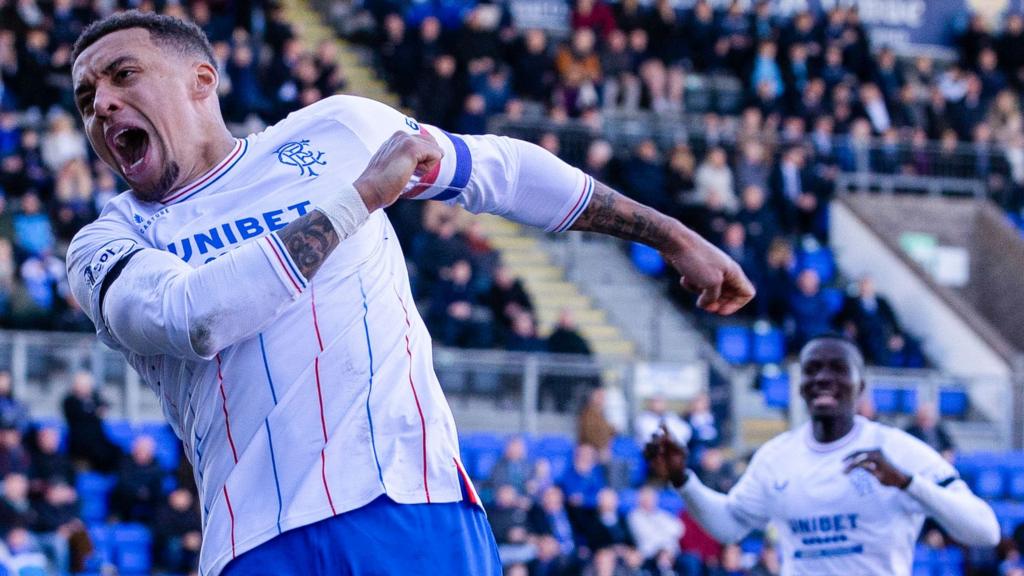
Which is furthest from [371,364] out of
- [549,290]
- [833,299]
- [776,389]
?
[833,299]

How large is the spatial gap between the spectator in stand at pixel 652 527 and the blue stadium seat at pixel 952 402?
4170mm

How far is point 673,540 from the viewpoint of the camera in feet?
47.9

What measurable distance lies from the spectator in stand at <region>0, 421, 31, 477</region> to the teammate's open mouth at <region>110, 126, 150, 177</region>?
9428mm

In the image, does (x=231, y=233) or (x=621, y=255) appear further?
(x=621, y=255)

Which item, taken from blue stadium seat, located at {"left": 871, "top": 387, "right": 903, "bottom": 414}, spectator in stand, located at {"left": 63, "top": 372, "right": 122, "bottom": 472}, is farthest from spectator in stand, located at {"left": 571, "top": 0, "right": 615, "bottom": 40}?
spectator in stand, located at {"left": 63, "top": 372, "right": 122, "bottom": 472}

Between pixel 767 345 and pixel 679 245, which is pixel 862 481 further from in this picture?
pixel 767 345

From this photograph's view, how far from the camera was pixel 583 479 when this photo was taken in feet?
48.9

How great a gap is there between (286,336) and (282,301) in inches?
8.1

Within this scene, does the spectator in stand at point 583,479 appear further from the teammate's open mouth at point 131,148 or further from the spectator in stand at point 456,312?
the teammate's open mouth at point 131,148

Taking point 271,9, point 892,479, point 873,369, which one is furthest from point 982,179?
point 892,479

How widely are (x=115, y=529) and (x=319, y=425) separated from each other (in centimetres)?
970

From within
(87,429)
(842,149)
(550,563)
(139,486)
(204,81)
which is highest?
(842,149)

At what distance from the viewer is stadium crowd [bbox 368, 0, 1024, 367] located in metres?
19.5

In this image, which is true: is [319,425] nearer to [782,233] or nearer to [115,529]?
[115,529]
